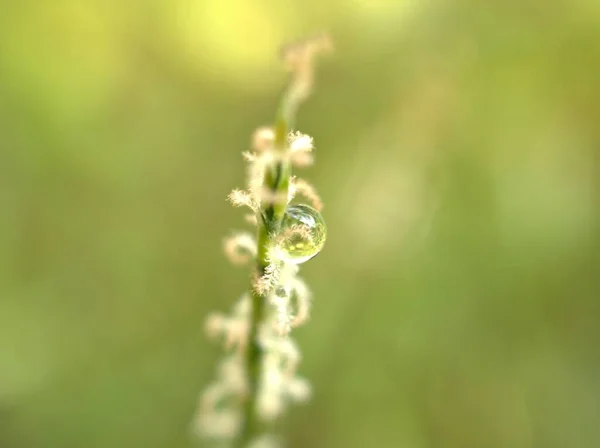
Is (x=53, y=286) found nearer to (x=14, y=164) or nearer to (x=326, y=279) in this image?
(x=14, y=164)

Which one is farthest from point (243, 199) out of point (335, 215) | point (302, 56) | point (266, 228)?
point (335, 215)

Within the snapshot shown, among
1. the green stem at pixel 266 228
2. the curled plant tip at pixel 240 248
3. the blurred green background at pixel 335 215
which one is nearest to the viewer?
the green stem at pixel 266 228

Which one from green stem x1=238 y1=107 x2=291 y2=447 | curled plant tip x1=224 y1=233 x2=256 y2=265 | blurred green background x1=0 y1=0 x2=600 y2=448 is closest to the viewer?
green stem x1=238 y1=107 x2=291 y2=447

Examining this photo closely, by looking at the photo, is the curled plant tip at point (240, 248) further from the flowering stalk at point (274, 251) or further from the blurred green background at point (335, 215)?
the blurred green background at point (335, 215)

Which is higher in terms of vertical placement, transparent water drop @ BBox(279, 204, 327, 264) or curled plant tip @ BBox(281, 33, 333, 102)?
curled plant tip @ BBox(281, 33, 333, 102)

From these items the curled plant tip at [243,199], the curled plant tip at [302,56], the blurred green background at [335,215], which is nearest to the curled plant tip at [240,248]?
the curled plant tip at [243,199]

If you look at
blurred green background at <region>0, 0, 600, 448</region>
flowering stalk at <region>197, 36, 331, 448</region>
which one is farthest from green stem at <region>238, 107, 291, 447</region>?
blurred green background at <region>0, 0, 600, 448</region>

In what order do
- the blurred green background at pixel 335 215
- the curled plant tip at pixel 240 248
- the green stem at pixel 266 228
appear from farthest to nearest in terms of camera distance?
the blurred green background at pixel 335 215
the curled plant tip at pixel 240 248
the green stem at pixel 266 228

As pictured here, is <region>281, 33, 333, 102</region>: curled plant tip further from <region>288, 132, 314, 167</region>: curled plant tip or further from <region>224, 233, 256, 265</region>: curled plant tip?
<region>224, 233, 256, 265</region>: curled plant tip
